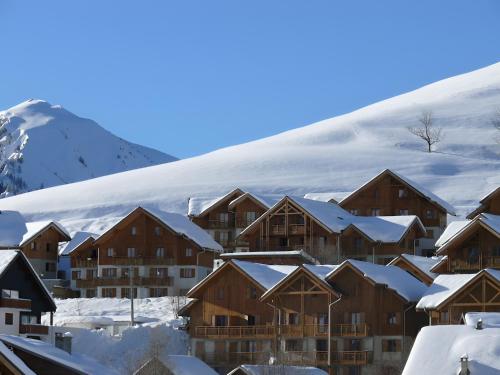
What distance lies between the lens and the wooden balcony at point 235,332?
251 ft

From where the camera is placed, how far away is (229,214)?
4446 inches

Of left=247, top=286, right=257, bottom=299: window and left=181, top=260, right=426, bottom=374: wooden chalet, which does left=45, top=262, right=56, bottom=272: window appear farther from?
left=247, top=286, right=257, bottom=299: window

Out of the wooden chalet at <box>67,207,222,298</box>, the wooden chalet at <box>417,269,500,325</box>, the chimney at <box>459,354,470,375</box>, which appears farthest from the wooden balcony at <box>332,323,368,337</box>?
the chimney at <box>459,354,470,375</box>

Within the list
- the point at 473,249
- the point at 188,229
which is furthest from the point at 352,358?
the point at 188,229

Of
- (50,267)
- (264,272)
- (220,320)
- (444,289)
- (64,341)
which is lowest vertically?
(64,341)

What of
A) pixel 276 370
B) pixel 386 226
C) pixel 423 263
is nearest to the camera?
pixel 276 370

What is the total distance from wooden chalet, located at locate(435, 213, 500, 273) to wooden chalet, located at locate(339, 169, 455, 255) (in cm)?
3243

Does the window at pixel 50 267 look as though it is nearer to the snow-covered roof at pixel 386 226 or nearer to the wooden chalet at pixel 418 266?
the snow-covered roof at pixel 386 226

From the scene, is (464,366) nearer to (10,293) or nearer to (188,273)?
(10,293)

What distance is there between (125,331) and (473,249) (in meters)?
19.2

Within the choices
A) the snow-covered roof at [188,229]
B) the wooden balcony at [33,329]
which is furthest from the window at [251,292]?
the snow-covered roof at [188,229]

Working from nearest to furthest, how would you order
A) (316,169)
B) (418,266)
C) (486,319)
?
(486,319) → (418,266) → (316,169)

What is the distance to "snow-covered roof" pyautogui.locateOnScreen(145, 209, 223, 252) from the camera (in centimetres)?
10256

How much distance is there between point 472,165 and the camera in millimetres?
159875
